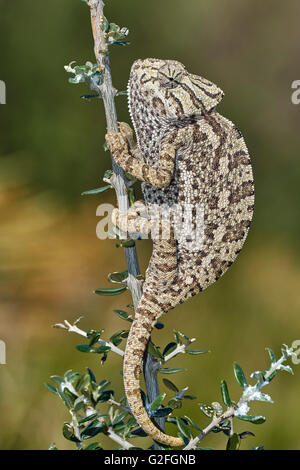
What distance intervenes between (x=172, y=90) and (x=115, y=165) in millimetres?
273

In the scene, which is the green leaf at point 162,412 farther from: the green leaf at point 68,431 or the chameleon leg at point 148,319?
the green leaf at point 68,431

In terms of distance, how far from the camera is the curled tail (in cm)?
155

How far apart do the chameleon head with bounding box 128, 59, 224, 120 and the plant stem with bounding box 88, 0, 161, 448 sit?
24cm

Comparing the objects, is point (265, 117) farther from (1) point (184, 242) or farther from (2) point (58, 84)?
(1) point (184, 242)

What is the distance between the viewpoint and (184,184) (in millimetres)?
1756

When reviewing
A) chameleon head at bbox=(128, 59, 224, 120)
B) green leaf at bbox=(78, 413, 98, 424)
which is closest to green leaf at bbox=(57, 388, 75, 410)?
green leaf at bbox=(78, 413, 98, 424)

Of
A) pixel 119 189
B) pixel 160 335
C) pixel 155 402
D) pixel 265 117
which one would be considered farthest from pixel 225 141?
pixel 265 117

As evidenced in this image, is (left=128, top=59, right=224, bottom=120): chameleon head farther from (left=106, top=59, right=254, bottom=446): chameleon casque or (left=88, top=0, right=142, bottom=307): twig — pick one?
(left=88, top=0, right=142, bottom=307): twig

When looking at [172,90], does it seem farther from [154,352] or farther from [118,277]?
[154,352]

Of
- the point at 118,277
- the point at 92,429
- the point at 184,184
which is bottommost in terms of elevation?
the point at 92,429

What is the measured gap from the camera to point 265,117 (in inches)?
144

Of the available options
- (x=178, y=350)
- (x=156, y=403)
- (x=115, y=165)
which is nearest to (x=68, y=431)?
(x=156, y=403)

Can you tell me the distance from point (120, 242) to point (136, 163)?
291 mm

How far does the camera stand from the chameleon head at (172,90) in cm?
173
